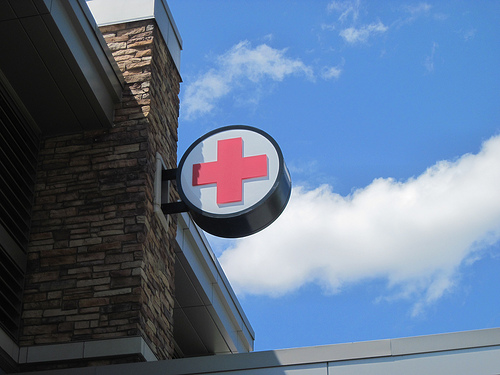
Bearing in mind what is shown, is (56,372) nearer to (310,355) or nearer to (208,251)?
(310,355)

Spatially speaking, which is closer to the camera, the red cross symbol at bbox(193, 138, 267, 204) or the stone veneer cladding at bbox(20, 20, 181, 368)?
the stone veneer cladding at bbox(20, 20, 181, 368)

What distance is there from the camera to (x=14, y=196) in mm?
9359

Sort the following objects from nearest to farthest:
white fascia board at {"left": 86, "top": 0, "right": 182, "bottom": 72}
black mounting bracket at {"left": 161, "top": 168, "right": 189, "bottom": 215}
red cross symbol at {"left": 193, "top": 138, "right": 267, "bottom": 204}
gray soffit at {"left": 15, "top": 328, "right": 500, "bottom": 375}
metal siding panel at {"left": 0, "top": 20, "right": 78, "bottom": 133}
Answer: gray soffit at {"left": 15, "top": 328, "right": 500, "bottom": 375}, metal siding panel at {"left": 0, "top": 20, "right": 78, "bottom": 133}, red cross symbol at {"left": 193, "top": 138, "right": 267, "bottom": 204}, black mounting bracket at {"left": 161, "top": 168, "right": 189, "bottom": 215}, white fascia board at {"left": 86, "top": 0, "right": 182, "bottom": 72}

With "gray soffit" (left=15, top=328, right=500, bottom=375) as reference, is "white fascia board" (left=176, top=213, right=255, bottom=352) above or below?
above

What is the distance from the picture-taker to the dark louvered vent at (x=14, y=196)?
8.86m

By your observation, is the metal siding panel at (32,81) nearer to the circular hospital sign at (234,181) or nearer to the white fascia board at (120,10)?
the white fascia board at (120,10)

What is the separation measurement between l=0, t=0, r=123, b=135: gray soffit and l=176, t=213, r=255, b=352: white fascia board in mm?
2700

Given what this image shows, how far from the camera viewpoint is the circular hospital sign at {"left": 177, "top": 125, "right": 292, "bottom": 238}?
8914mm

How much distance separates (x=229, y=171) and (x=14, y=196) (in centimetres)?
259

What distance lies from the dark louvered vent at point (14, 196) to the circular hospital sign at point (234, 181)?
1.95 meters

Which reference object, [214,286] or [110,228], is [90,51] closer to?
[110,228]

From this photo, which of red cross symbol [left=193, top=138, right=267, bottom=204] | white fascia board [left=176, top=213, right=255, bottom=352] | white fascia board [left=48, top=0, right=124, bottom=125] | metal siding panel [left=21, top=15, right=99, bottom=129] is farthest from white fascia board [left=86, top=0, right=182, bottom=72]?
white fascia board [left=176, top=213, right=255, bottom=352]

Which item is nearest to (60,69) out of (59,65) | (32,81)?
(59,65)

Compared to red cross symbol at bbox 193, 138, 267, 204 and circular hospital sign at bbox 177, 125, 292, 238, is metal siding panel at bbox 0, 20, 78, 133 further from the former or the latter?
red cross symbol at bbox 193, 138, 267, 204
